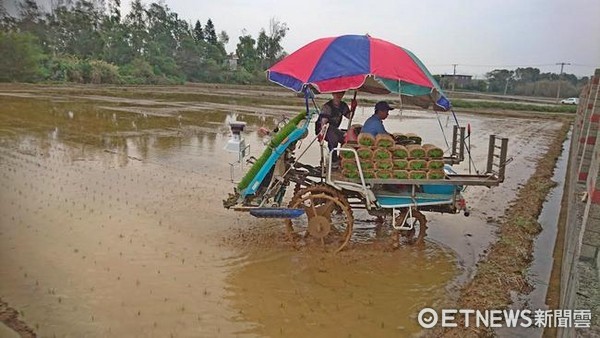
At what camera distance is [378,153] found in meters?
5.75

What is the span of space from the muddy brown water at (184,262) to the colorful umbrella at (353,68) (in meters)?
2.10

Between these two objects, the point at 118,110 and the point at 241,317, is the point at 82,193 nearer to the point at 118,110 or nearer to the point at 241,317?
the point at 241,317

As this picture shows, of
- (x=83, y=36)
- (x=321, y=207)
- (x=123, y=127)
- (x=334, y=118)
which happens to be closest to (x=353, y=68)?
(x=334, y=118)

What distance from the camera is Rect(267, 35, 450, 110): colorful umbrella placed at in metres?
5.26

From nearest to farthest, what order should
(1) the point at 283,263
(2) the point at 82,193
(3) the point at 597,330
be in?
1. (3) the point at 597,330
2. (1) the point at 283,263
3. (2) the point at 82,193

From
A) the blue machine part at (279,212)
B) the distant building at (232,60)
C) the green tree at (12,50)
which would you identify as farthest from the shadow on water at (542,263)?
the distant building at (232,60)

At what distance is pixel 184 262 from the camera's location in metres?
5.45

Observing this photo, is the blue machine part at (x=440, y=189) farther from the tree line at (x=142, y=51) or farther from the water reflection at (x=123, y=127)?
the tree line at (x=142, y=51)

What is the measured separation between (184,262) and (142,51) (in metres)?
54.7

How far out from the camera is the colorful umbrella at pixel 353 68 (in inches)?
207

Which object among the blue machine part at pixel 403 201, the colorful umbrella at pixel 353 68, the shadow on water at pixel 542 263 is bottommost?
the shadow on water at pixel 542 263

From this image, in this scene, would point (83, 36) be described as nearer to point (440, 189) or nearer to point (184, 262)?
point (184, 262)

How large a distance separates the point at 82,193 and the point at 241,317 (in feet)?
15.6

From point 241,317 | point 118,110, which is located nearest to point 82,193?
point 241,317
